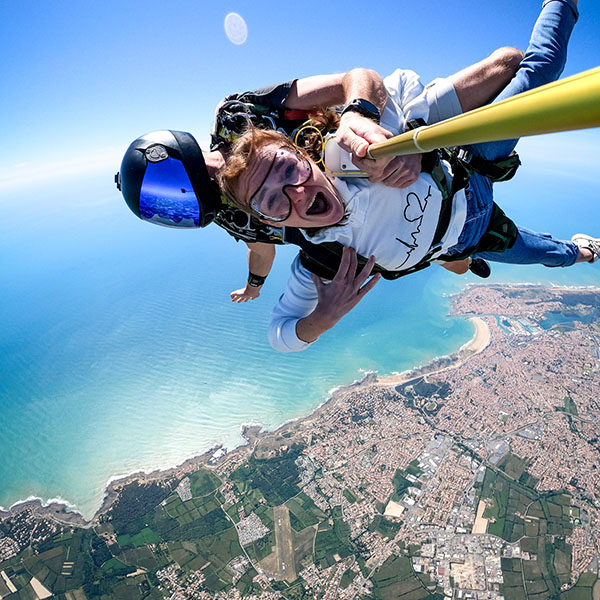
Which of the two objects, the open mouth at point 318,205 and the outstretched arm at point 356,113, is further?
the open mouth at point 318,205

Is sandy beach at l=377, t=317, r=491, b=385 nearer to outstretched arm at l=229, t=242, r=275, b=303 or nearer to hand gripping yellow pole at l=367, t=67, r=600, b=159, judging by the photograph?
outstretched arm at l=229, t=242, r=275, b=303

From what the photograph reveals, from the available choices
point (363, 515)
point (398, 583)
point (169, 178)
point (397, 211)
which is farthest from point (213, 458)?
point (397, 211)

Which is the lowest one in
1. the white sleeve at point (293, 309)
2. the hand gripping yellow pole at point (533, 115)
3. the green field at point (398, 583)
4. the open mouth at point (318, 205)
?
the green field at point (398, 583)

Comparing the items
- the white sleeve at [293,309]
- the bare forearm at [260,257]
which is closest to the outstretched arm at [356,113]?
the white sleeve at [293,309]

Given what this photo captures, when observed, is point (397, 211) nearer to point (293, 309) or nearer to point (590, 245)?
point (293, 309)
